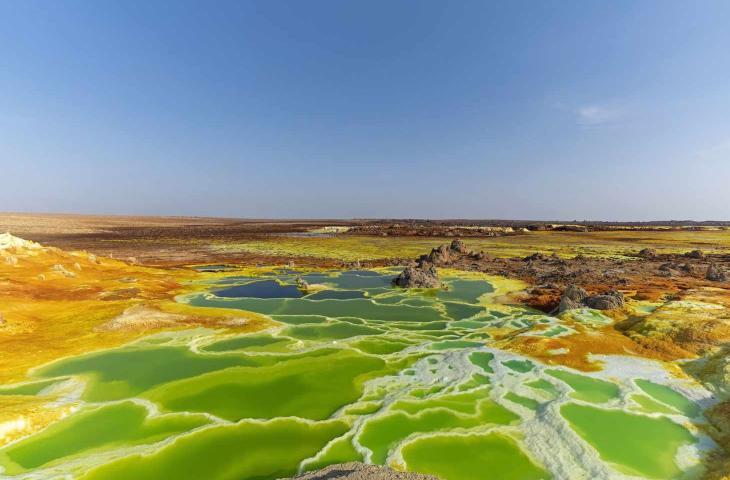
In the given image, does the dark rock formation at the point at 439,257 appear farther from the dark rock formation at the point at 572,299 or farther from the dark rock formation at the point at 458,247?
the dark rock formation at the point at 572,299

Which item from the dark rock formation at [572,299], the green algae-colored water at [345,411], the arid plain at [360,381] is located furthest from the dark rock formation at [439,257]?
the green algae-colored water at [345,411]

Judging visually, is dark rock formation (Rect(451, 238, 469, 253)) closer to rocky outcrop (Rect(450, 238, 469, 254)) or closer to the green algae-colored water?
rocky outcrop (Rect(450, 238, 469, 254))

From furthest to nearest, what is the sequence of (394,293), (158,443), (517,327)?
(394,293) < (517,327) < (158,443)

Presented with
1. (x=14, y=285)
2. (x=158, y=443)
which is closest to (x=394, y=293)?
(x=158, y=443)

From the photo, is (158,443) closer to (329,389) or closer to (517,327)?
(329,389)

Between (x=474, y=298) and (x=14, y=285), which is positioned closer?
(x=14, y=285)

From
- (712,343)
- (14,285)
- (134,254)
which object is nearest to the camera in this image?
(712,343)

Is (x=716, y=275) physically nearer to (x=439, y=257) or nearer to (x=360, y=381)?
(x=439, y=257)

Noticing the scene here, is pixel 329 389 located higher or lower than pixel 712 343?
lower
